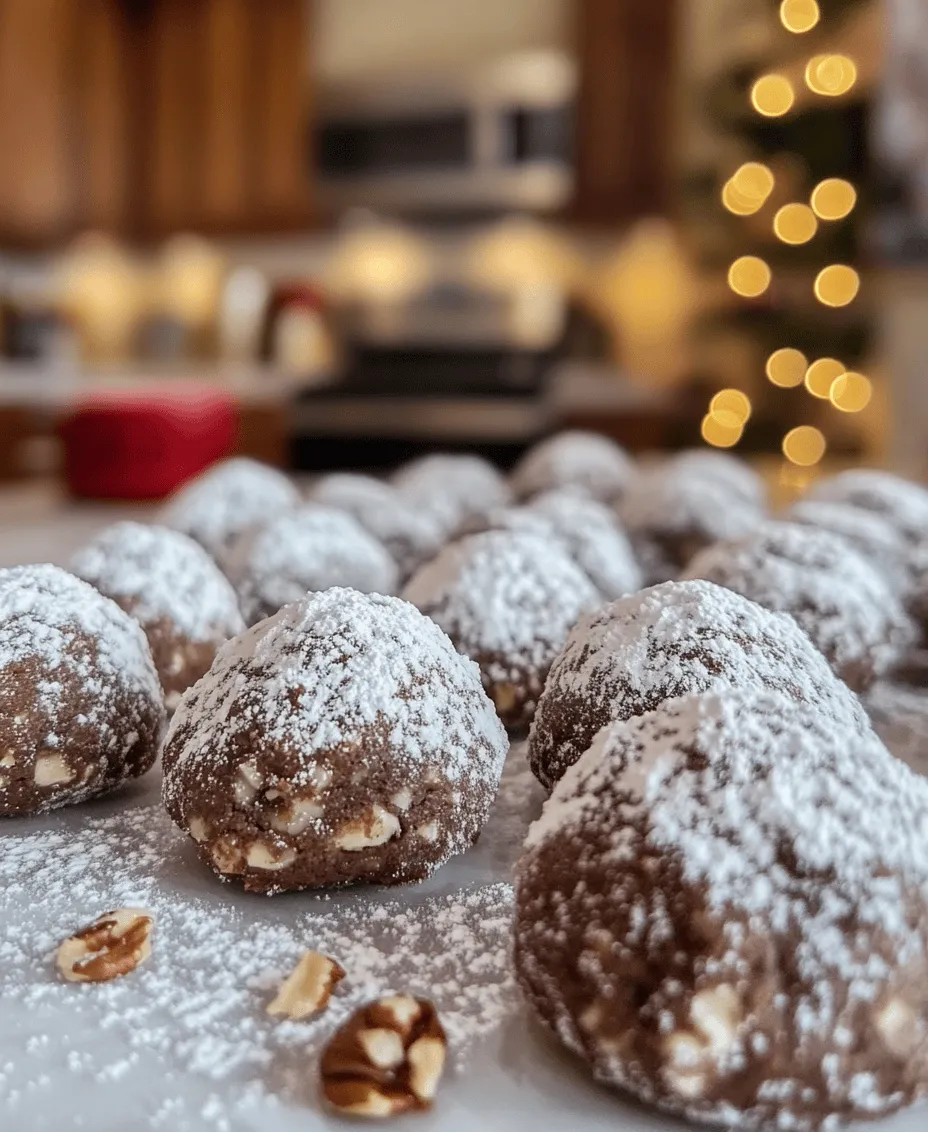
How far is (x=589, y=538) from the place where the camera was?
132 centimetres

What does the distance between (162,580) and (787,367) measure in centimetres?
303

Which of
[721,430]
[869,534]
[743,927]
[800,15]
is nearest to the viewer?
[743,927]

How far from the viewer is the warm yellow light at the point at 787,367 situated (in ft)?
12.2

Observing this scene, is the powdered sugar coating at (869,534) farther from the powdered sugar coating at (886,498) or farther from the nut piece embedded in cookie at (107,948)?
the nut piece embedded in cookie at (107,948)

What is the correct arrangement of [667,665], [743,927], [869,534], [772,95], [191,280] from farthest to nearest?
1. [191,280]
2. [772,95]
3. [869,534]
4. [667,665]
5. [743,927]

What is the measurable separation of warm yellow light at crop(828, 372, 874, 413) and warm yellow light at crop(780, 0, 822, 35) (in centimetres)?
106

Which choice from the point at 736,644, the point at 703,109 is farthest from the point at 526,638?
the point at 703,109

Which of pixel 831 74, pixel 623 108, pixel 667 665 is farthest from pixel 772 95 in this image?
pixel 667 665

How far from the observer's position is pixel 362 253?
4.62m

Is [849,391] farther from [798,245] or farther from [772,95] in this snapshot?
[772,95]

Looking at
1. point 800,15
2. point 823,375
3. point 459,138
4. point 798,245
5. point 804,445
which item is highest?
point 800,15

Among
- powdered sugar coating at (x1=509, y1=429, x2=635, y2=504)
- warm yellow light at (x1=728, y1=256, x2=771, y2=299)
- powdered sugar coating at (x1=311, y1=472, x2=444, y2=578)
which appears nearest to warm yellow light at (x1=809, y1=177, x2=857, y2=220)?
warm yellow light at (x1=728, y1=256, x2=771, y2=299)

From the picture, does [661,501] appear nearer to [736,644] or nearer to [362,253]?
[736,644]

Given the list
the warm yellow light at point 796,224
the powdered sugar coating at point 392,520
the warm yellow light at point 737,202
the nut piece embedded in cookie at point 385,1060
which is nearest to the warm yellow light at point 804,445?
the warm yellow light at point 796,224
